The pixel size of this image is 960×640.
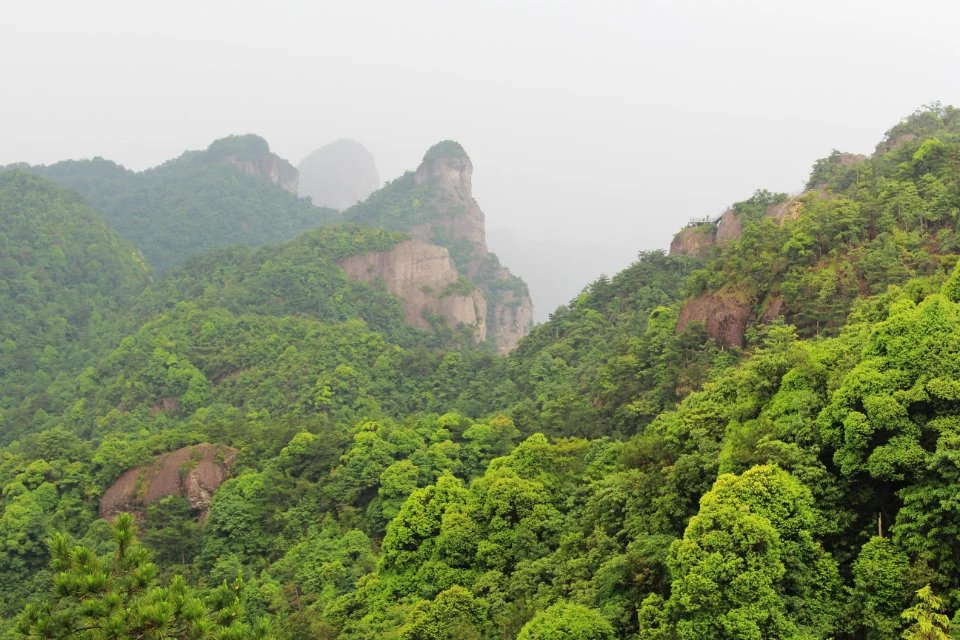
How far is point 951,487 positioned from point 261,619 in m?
11.7

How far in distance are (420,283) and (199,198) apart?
55.5 m

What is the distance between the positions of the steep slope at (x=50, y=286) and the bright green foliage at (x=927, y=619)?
53.8 meters

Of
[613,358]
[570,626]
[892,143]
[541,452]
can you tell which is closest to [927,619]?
[570,626]

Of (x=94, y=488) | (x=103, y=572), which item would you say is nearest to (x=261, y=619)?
(x=103, y=572)

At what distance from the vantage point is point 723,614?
39.4 ft

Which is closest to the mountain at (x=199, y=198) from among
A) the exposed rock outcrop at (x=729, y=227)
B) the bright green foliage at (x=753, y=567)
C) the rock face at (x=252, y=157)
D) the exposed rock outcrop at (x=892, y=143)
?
the rock face at (x=252, y=157)

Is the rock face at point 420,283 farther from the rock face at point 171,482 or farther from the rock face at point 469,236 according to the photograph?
the rock face at point 171,482

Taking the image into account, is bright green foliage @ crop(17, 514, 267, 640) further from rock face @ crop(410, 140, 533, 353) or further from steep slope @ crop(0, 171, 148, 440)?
rock face @ crop(410, 140, 533, 353)

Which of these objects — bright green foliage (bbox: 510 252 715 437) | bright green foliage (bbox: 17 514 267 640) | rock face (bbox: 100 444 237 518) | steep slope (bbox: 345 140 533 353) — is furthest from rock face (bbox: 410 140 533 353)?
bright green foliage (bbox: 17 514 267 640)

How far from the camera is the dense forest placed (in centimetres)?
1231

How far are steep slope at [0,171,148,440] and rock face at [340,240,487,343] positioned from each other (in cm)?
2357

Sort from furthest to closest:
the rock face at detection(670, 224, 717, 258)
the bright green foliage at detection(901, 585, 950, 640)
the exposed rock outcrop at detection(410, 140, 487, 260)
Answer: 1. the exposed rock outcrop at detection(410, 140, 487, 260)
2. the rock face at detection(670, 224, 717, 258)
3. the bright green foliage at detection(901, 585, 950, 640)

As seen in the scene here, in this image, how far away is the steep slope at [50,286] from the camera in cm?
5809

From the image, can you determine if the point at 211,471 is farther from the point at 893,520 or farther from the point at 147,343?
the point at 893,520
